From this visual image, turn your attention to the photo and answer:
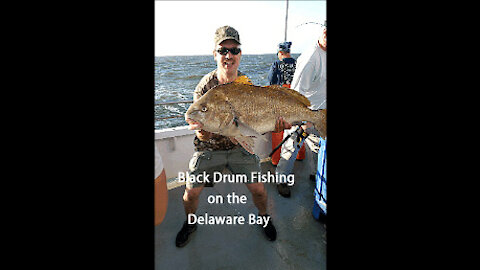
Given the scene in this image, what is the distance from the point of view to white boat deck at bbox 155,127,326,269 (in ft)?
7.32

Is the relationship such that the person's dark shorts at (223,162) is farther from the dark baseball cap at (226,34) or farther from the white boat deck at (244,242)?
the dark baseball cap at (226,34)

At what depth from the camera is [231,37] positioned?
2.02 m

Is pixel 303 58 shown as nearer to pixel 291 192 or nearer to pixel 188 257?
pixel 291 192

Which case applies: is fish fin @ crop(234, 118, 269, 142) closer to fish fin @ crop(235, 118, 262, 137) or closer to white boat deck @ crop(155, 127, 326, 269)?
fish fin @ crop(235, 118, 262, 137)

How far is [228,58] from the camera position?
207cm

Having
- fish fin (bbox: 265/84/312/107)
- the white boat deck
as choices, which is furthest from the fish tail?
the white boat deck

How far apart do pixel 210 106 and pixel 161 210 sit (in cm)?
90

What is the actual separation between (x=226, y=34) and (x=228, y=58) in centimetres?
19

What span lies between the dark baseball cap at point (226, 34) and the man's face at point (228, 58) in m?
0.03

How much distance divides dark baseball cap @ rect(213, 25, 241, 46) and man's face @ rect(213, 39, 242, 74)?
0.03 metres

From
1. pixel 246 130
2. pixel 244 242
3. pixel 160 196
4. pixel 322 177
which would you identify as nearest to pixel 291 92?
pixel 246 130

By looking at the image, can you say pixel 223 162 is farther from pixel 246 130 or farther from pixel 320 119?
pixel 320 119

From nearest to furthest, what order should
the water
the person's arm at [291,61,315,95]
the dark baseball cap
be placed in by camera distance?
the dark baseball cap
the person's arm at [291,61,315,95]
the water
